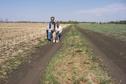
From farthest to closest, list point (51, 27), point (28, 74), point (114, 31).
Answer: point (114, 31)
point (51, 27)
point (28, 74)

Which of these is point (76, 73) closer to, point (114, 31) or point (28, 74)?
point (28, 74)

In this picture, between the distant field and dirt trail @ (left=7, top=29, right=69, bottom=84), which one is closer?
dirt trail @ (left=7, top=29, right=69, bottom=84)

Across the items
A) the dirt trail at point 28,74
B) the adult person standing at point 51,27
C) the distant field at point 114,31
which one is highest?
the adult person standing at point 51,27

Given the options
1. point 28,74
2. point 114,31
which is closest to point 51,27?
point 28,74

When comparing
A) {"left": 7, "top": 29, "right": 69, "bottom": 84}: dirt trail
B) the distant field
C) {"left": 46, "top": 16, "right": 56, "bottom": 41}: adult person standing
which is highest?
{"left": 46, "top": 16, "right": 56, "bottom": 41}: adult person standing

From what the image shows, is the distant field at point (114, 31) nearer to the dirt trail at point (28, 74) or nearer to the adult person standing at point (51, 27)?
the adult person standing at point (51, 27)

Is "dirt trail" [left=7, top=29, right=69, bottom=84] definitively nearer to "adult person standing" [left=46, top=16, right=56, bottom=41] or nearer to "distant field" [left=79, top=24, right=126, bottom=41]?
"adult person standing" [left=46, top=16, right=56, bottom=41]

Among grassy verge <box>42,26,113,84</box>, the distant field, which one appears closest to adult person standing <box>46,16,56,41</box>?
grassy verge <box>42,26,113,84</box>

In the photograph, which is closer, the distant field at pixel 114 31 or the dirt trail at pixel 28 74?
the dirt trail at pixel 28 74

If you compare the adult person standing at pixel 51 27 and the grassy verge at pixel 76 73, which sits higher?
the adult person standing at pixel 51 27

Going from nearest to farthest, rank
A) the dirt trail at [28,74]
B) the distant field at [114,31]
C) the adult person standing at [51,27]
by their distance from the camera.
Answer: the dirt trail at [28,74], the adult person standing at [51,27], the distant field at [114,31]

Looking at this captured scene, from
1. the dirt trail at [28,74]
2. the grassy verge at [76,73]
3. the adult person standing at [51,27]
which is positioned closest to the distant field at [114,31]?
the adult person standing at [51,27]

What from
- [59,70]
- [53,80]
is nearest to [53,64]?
[59,70]

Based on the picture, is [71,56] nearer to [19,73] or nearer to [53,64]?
[53,64]
